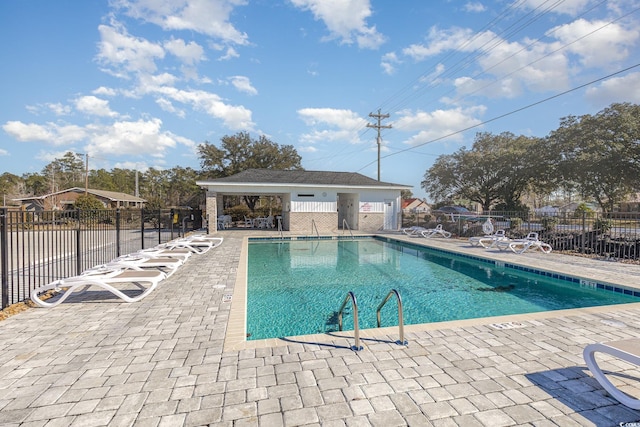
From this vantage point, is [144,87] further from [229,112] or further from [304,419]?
[304,419]

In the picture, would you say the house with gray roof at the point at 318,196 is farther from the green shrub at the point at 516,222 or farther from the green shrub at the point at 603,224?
the green shrub at the point at 603,224

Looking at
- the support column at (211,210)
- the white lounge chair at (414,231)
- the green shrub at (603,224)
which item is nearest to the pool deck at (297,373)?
the green shrub at (603,224)

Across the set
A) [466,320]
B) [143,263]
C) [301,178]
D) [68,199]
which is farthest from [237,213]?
[466,320]

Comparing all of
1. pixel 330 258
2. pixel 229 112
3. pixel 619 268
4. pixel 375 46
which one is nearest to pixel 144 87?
pixel 229 112

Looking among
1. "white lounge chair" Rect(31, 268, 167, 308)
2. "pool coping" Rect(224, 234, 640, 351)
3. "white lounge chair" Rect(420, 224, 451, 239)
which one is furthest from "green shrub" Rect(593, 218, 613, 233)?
"white lounge chair" Rect(31, 268, 167, 308)

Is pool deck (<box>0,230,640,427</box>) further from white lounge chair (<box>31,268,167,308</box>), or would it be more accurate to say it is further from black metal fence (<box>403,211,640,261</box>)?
black metal fence (<box>403,211,640,261</box>)

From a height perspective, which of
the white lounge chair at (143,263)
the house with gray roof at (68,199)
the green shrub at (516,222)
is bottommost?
the white lounge chair at (143,263)

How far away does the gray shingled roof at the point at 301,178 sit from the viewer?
18478 millimetres

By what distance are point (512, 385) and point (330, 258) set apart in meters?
9.06

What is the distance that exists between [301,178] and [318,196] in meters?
1.77

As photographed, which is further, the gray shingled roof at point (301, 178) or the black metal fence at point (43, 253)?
the gray shingled roof at point (301, 178)

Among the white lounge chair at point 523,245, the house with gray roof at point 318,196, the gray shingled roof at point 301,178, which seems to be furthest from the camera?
the gray shingled roof at point 301,178

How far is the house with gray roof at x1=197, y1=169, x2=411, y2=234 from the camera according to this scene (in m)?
18.1

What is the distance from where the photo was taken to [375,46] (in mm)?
14875
